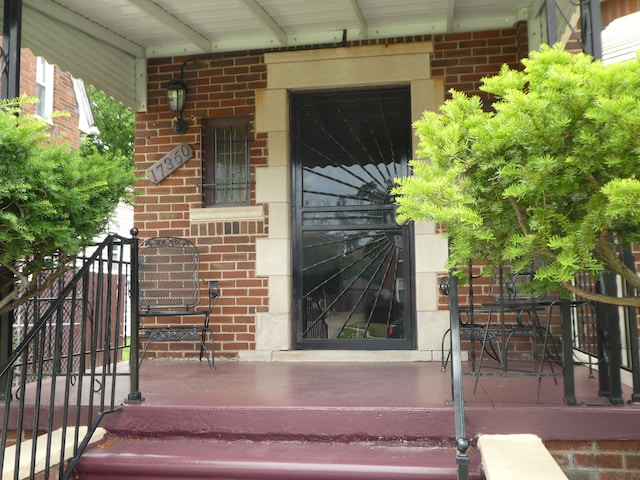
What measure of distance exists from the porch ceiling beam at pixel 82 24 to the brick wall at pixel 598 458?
461cm

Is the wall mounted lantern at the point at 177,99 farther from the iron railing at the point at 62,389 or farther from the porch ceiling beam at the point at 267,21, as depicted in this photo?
the iron railing at the point at 62,389

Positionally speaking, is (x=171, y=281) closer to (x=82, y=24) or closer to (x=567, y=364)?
(x=82, y=24)

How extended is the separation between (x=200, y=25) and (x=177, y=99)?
74cm

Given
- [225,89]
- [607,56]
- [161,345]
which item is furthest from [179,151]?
[607,56]

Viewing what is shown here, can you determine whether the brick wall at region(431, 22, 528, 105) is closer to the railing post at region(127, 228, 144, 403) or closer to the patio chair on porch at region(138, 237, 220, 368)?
the patio chair on porch at region(138, 237, 220, 368)

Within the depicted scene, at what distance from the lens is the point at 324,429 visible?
3049mm

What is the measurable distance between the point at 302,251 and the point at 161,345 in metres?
1.59

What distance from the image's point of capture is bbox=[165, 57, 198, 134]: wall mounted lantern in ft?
18.7

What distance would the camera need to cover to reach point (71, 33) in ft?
16.6

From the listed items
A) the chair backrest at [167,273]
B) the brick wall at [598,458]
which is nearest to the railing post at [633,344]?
the brick wall at [598,458]

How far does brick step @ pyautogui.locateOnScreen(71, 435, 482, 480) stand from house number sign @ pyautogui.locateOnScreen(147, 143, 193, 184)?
3165 mm

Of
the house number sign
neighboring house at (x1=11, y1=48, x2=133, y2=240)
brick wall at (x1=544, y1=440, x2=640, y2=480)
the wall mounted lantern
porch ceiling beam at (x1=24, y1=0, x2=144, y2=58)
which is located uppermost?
neighboring house at (x1=11, y1=48, x2=133, y2=240)

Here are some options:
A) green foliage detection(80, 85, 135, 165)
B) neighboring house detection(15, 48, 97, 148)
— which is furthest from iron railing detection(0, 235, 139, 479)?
green foliage detection(80, 85, 135, 165)

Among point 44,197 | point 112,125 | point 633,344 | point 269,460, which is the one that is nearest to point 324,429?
point 269,460
